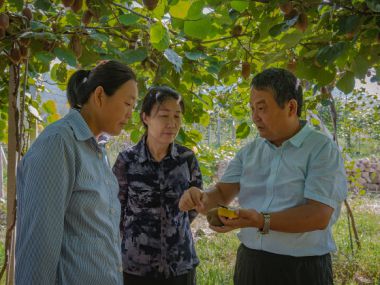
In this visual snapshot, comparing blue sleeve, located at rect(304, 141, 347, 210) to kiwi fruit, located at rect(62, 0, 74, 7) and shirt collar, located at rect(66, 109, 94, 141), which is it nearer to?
shirt collar, located at rect(66, 109, 94, 141)

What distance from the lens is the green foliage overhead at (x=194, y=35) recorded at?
48.3 inches

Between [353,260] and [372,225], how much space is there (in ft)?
4.26

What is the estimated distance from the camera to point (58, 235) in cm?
95

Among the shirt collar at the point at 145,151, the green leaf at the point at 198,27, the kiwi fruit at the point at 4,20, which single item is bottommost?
the shirt collar at the point at 145,151

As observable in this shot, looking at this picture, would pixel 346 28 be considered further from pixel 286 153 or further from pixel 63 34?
pixel 63 34

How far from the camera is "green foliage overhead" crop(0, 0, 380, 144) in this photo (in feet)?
4.03

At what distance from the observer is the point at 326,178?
1214 millimetres

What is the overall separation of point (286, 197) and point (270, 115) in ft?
0.86

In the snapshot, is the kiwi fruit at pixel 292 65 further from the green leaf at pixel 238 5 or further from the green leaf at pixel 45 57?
the green leaf at pixel 45 57

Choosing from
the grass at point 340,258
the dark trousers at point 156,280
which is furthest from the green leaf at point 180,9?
the grass at point 340,258

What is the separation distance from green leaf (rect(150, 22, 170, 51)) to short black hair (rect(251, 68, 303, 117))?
0.32 m

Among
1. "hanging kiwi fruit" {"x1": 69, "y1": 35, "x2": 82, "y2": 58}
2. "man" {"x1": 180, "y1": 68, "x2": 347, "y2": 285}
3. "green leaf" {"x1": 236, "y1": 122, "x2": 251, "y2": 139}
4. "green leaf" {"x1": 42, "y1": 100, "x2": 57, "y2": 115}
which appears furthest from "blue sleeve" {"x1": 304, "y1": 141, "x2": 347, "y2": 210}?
"green leaf" {"x1": 42, "y1": 100, "x2": 57, "y2": 115}

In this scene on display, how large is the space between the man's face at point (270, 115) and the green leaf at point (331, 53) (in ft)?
0.68

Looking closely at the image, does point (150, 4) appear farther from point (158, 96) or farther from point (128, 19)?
point (158, 96)
